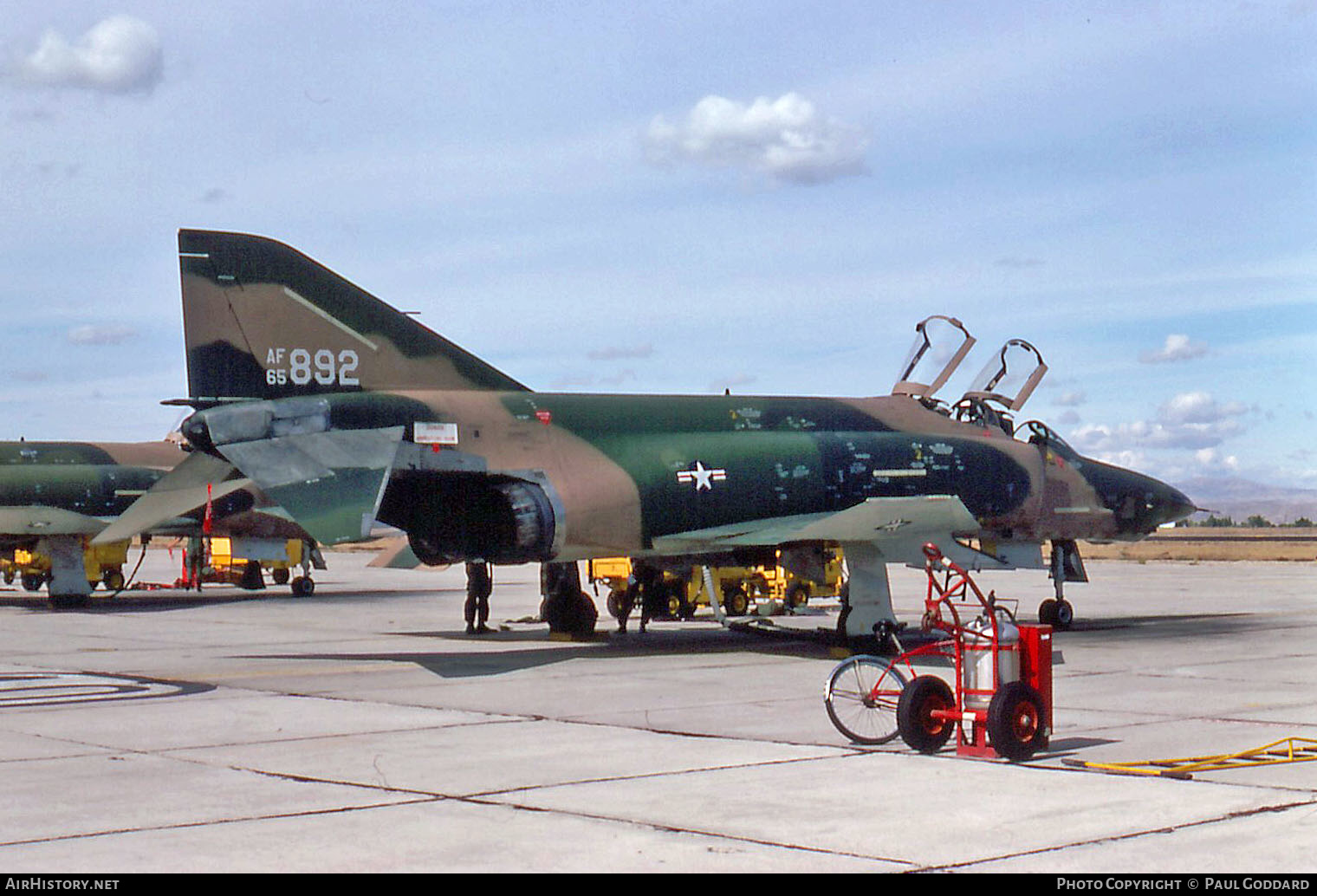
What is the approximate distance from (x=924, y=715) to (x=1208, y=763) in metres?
1.89

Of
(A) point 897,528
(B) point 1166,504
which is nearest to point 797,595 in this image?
(B) point 1166,504

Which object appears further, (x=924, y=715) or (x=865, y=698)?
(x=865, y=698)

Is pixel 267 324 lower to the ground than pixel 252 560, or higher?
higher

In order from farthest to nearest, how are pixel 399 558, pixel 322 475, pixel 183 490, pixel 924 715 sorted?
1. pixel 183 490
2. pixel 399 558
3. pixel 322 475
4. pixel 924 715

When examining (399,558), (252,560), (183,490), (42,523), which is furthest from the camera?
(252,560)

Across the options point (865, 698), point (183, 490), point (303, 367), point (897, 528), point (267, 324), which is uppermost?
point (267, 324)

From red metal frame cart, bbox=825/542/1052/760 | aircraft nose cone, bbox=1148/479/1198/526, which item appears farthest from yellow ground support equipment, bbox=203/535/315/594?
red metal frame cart, bbox=825/542/1052/760

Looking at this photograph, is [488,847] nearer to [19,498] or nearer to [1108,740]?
[1108,740]

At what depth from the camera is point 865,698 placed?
10961 millimetres

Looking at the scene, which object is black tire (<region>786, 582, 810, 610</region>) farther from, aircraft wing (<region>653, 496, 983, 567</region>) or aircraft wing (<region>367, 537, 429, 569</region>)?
aircraft wing (<region>367, 537, 429, 569</region>)

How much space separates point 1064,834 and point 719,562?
13686 millimetres

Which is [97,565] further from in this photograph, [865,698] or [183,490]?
[865,698]

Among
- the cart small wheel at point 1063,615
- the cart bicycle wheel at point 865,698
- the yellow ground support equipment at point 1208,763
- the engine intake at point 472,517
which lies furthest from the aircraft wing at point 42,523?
the yellow ground support equipment at point 1208,763
